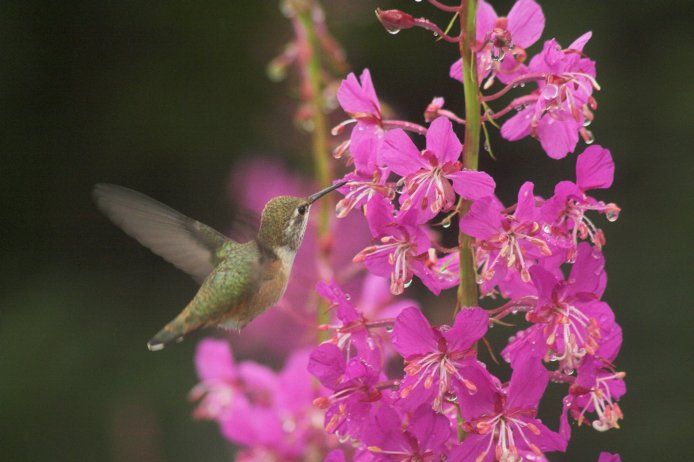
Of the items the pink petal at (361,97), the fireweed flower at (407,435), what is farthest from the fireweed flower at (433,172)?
the fireweed flower at (407,435)

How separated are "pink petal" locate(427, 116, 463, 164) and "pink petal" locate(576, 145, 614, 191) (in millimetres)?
226

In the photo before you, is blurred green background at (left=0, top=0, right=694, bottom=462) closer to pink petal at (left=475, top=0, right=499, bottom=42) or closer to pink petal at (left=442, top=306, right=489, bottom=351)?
pink petal at (left=475, top=0, right=499, bottom=42)

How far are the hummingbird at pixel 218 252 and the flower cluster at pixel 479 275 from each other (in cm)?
44

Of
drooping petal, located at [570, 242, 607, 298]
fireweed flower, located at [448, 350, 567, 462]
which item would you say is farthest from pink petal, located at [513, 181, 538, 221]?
fireweed flower, located at [448, 350, 567, 462]

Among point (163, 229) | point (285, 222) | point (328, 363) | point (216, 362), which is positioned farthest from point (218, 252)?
point (328, 363)

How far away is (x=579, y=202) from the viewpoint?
1553 millimetres

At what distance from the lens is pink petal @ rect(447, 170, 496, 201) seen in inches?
57.6

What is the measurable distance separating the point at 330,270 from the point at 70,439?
3041mm

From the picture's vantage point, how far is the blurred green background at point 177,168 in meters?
4.64

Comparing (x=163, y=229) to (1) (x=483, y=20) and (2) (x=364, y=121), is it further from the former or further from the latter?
(1) (x=483, y=20)

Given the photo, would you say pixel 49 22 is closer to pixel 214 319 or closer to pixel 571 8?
pixel 571 8

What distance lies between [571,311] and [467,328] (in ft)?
0.64

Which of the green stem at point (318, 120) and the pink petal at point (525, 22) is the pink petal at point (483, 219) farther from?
the green stem at point (318, 120)

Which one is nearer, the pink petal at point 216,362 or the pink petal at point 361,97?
the pink petal at point 361,97
